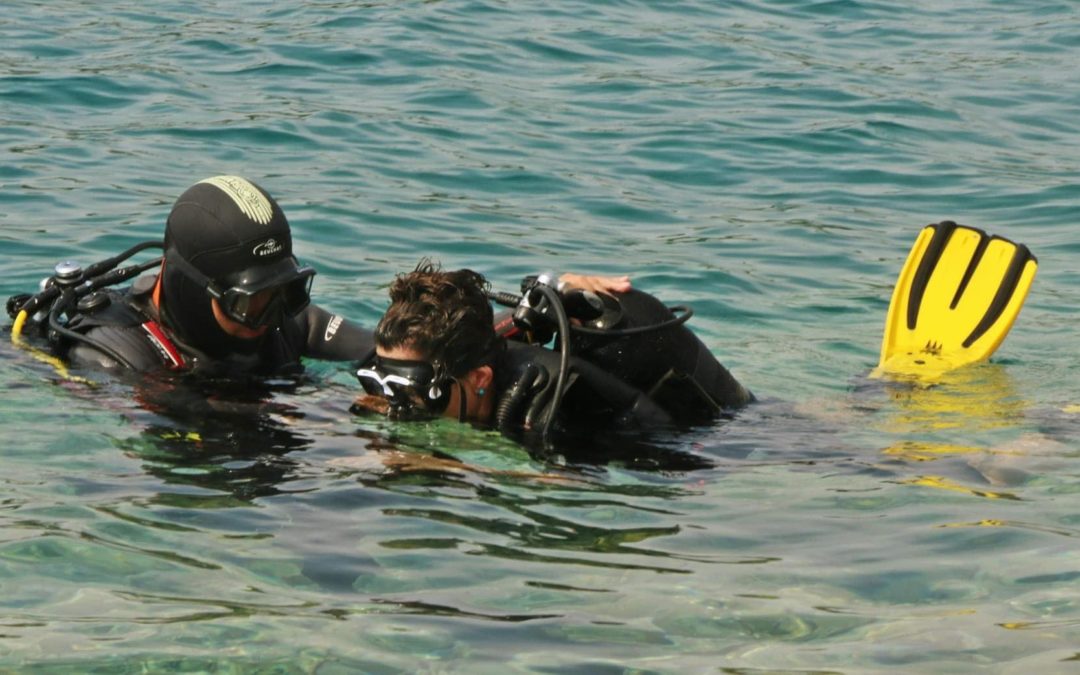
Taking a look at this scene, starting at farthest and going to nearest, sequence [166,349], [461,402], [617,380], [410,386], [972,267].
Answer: [972,267] → [166,349] → [617,380] → [461,402] → [410,386]

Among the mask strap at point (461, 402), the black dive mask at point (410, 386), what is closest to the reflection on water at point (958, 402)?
the mask strap at point (461, 402)

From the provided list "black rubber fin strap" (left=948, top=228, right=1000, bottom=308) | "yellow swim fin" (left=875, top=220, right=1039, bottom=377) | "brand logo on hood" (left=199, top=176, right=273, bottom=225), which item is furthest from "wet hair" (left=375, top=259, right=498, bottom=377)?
"black rubber fin strap" (left=948, top=228, right=1000, bottom=308)

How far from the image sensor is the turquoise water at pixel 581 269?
3.80 meters

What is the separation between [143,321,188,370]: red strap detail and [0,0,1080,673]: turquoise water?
0.32 meters

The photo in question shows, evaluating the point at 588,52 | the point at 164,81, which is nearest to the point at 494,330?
the point at 164,81

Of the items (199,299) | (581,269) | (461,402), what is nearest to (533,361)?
(461,402)

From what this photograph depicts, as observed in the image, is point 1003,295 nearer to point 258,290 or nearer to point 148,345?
point 258,290

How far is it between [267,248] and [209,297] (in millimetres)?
287

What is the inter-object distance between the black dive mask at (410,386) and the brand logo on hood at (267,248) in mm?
695

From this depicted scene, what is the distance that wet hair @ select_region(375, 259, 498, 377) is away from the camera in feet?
16.3

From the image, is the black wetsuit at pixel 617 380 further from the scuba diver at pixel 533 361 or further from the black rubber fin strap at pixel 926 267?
the black rubber fin strap at pixel 926 267

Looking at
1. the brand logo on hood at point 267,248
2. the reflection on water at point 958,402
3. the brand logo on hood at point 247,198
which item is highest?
the brand logo on hood at point 247,198

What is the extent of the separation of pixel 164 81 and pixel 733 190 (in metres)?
4.79

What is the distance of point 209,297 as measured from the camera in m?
5.57
